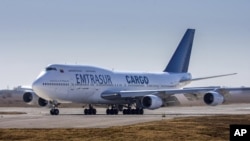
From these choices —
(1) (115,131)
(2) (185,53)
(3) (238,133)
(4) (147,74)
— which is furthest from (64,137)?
(2) (185,53)

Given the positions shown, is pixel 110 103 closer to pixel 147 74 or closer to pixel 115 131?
pixel 147 74

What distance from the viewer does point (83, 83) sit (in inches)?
2327

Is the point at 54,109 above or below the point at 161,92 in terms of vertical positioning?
below

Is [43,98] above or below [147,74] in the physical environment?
below

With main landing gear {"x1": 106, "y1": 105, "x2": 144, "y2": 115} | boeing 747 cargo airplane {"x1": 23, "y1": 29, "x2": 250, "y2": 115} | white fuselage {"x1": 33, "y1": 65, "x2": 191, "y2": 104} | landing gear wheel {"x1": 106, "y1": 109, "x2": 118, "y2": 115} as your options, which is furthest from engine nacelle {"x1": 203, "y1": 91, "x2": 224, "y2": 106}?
white fuselage {"x1": 33, "y1": 65, "x2": 191, "y2": 104}

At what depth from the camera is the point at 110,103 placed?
63.0 m

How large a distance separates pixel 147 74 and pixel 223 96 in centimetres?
1129

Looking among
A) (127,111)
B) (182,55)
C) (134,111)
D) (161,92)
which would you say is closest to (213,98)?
(161,92)

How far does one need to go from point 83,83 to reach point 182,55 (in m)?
19.8

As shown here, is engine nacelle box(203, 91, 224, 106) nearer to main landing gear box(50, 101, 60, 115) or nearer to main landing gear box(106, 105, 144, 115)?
main landing gear box(106, 105, 144, 115)

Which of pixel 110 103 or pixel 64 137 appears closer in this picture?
pixel 64 137

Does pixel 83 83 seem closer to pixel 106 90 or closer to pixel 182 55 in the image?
pixel 106 90

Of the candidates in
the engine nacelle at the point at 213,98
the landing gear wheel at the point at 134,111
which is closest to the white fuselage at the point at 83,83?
the landing gear wheel at the point at 134,111

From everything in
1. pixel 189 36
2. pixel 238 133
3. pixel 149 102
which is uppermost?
pixel 189 36
